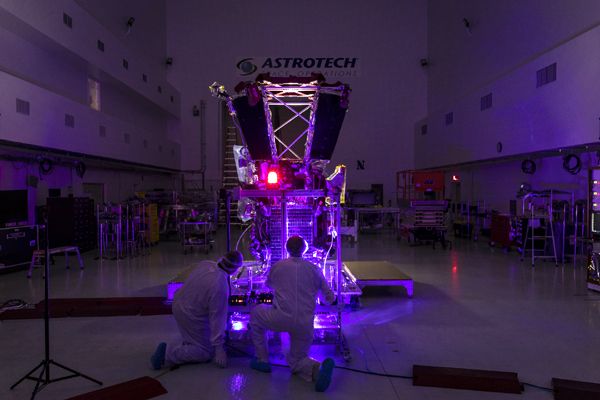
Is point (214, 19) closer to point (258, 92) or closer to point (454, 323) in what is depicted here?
point (258, 92)

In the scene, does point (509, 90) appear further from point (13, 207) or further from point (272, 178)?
point (13, 207)

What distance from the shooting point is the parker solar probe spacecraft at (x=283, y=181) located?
Result: 18.3 ft

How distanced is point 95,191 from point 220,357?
13372mm

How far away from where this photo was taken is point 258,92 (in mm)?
5867

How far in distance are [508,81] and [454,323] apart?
10.1 metres

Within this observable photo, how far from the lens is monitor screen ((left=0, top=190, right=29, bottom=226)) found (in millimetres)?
10336

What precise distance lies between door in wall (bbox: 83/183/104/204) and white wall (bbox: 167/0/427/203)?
6513 millimetres

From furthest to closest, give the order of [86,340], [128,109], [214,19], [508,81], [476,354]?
[214,19]
[128,109]
[508,81]
[86,340]
[476,354]

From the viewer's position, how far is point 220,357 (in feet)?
14.8

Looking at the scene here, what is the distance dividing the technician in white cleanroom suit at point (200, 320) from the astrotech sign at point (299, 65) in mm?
18757

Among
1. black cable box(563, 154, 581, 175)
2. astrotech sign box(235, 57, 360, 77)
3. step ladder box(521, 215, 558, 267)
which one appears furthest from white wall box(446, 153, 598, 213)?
astrotech sign box(235, 57, 360, 77)

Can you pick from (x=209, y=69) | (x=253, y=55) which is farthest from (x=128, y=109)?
(x=253, y=55)

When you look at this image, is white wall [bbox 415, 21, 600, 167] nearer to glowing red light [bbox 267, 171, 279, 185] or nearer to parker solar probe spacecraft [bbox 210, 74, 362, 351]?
parker solar probe spacecraft [bbox 210, 74, 362, 351]

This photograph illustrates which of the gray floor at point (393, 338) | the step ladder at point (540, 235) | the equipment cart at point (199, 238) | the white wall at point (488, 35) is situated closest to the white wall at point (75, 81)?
the equipment cart at point (199, 238)
